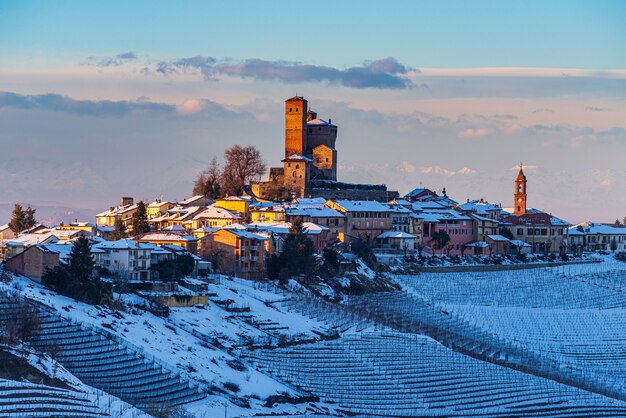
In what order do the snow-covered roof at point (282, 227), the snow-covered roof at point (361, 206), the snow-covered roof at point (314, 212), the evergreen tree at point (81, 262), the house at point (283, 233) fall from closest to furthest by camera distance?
the evergreen tree at point (81, 262), the house at point (283, 233), the snow-covered roof at point (282, 227), the snow-covered roof at point (314, 212), the snow-covered roof at point (361, 206)

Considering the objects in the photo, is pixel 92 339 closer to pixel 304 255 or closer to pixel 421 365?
pixel 421 365

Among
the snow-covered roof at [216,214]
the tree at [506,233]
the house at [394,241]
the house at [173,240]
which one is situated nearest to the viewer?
the house at [173,240]

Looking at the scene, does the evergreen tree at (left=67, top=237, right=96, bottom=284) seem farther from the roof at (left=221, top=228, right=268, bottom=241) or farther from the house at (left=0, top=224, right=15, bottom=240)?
the house at (left=0, top=224, right=15, bottom=240)

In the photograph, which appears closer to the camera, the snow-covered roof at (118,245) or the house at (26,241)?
the snow-covered roof at (118,245)

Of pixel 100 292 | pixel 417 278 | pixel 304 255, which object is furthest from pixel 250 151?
pixel 100 292

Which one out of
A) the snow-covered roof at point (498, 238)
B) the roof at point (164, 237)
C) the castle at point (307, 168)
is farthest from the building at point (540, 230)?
the roof at point (164, 237)

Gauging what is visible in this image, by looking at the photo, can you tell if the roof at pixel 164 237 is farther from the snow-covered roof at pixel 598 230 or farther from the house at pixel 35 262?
the snow-covered roof at pixel 598 230
